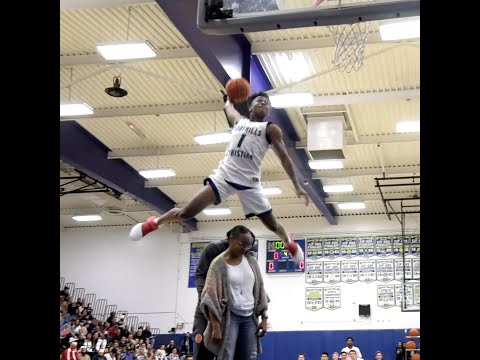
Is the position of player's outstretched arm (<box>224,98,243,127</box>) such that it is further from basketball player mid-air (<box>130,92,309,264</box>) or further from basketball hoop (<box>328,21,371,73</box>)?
basketball hoop (<box>328,21,371,73</box>)

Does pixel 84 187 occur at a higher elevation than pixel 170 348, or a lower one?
higher

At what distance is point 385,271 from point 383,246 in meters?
1.01

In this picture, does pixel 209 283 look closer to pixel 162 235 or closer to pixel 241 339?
pixel 241 339

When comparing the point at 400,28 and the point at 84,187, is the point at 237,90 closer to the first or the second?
the point at 400,28

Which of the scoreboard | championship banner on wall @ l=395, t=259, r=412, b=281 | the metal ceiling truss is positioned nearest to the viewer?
the metal ceiling truss

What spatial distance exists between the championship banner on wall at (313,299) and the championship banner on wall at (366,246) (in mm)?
2151

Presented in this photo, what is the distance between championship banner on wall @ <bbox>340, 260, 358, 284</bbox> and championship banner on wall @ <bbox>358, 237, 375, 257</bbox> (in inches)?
A: 18.6

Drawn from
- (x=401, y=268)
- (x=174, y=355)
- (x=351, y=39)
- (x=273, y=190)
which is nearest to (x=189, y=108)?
(x=351, y=39)

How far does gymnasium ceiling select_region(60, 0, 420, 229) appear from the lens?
14.1 meters

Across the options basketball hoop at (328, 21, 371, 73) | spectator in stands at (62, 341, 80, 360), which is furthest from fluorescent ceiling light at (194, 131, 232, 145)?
spectator in stands at (62, 341, 80, 360)

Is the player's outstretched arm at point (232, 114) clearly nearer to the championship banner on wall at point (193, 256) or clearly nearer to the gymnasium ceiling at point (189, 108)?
the gymnasium ceiling at point (189, 108)

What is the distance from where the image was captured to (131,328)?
93.4 ft

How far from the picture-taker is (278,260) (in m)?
27.8
